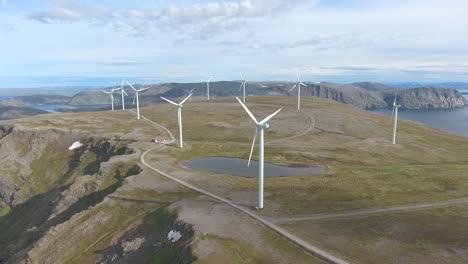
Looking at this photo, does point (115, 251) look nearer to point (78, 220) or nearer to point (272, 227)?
point (78, 220)

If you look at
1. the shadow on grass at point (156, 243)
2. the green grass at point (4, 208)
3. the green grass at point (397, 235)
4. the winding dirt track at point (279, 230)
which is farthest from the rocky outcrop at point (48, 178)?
the green grass at point (397, 235)

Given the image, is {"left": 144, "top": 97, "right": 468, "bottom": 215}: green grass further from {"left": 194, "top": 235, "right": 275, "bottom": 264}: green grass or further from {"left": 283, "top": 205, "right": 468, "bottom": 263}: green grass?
{"left": 194, "top": 235, "right": 275, "bottom": 264}: green grass

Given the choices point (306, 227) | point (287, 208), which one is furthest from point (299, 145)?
point (306, 227)

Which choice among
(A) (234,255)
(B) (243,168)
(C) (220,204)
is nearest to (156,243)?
(C) (220,204)

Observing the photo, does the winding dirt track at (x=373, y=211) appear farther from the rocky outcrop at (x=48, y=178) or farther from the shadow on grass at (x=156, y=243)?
the rocky outcrop at (x=48, y=178)

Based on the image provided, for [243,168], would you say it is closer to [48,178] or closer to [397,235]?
[397,235]
